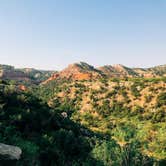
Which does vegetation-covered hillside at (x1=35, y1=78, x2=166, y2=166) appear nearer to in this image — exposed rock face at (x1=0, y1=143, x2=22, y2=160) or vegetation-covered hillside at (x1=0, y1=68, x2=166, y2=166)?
vegetation-covered hillside at (x1=0, y1=68, x2=166, y2=166)

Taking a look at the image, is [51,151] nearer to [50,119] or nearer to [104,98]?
[50,119]

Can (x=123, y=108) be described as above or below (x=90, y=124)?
above

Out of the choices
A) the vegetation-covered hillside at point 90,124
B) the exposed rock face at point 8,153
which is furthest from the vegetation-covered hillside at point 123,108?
the exposed rock face at point 8,153

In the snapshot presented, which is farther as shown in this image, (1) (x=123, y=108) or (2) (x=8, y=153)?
(1) (x=123, y=108)

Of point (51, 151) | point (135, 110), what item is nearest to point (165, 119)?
point (135, 110)

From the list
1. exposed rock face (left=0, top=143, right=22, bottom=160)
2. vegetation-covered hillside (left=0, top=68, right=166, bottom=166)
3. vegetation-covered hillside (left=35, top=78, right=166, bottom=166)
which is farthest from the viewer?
vegetation-covered hillside (left=35, top=78, right=166, bottom=166)

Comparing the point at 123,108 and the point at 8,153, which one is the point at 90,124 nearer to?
the point at 123,108

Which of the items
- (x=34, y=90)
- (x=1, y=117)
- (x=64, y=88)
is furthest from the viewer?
(x=34, y=90)

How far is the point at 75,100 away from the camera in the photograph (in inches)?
5010

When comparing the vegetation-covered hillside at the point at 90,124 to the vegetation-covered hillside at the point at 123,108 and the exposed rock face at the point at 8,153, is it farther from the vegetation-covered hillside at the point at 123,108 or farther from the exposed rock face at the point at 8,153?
the exposed rock face at the point at 8,153

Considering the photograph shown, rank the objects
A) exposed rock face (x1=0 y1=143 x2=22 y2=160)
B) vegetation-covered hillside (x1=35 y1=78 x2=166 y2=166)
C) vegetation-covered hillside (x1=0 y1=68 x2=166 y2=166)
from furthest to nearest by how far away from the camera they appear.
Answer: vegetation-covered hillside (x1=35 y1=78 x2=166 y2=166), vegetation-covered hillside (x1=0 y1=68 x2=166 y2=166), exposed rock face (x1=0 y1=143 x2=22 y2=160)

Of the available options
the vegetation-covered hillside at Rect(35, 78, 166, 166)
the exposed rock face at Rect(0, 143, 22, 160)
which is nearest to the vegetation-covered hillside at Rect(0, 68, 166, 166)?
the vegetation-covered hillside at Rect(35, 78, 166, 166)

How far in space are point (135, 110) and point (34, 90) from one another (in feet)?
255

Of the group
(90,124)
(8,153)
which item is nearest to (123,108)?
(90,124)
